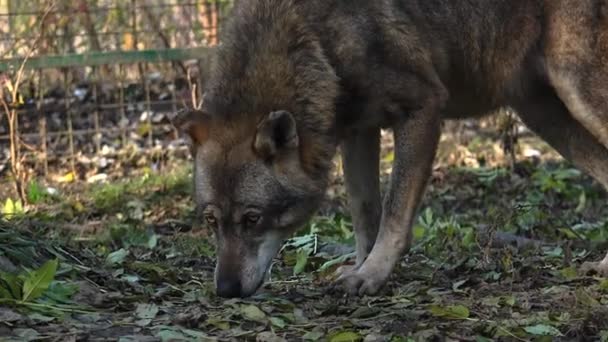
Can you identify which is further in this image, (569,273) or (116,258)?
(116,258)

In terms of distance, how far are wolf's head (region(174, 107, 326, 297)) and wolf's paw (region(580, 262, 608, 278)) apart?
1639mm

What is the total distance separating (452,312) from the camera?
5.31 meters

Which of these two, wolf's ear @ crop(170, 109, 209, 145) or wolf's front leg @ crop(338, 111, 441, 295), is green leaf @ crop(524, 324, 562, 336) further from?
wolf's ear @ crop(170, 109, 209, 145)

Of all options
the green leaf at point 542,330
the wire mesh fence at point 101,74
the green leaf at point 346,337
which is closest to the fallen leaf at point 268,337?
the green leaf at point 346,337

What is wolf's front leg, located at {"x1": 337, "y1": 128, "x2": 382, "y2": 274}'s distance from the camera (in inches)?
266

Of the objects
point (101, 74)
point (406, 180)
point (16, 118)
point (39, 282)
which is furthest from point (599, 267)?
point (101, 74)

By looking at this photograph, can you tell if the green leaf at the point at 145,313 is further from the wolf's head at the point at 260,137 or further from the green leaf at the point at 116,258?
the green leaf at the point at 116,258

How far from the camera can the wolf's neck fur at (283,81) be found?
5945 mm

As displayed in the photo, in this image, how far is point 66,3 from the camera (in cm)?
1073

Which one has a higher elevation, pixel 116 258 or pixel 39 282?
pixel 39 282

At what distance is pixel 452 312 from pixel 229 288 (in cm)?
108

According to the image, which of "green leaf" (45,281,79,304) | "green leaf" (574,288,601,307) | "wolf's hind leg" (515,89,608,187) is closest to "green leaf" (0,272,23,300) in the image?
"green leaf" (45,281,79,304)

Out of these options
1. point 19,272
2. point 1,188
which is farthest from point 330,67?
point 1,188

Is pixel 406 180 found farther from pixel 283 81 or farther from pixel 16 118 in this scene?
pixel 16 118
